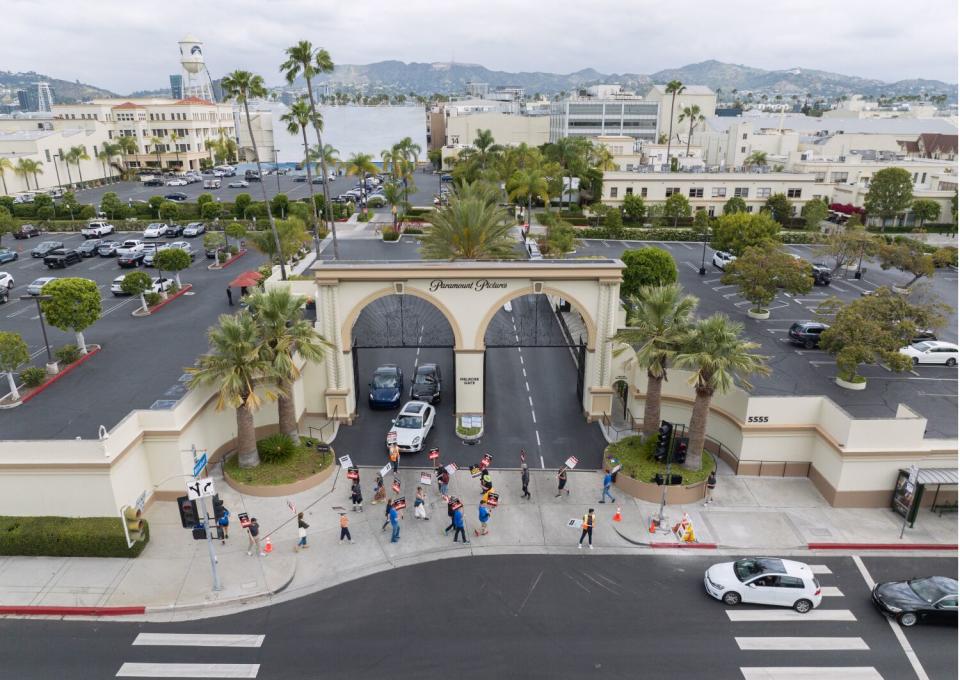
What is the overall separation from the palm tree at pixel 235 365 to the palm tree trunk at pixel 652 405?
47.0 ft

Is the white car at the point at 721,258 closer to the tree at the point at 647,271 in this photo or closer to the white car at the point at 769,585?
the tree at the point at 647,271

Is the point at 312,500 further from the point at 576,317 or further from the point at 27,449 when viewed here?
the point at 576,317

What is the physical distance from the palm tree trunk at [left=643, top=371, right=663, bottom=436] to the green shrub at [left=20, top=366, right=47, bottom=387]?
27.1 m

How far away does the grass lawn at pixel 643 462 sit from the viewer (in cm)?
2347

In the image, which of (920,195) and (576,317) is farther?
(920,195)

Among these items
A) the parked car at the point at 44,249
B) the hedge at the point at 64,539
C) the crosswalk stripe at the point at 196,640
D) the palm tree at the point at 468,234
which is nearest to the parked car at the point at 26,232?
the parked car at the point at 44,249

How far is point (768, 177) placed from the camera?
73.4 metres

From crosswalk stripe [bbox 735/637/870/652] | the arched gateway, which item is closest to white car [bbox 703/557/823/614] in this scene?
crosswalk stripe [bbox 735/637/870/652]

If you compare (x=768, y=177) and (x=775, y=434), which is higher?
(x=768, y=177)

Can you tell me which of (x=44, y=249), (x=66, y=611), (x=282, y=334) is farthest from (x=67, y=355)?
(x=44, y=249)

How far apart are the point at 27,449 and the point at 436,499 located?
1323 cm

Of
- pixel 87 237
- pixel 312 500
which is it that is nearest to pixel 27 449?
pixel 312 500

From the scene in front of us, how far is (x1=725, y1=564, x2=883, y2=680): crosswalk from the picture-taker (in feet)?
52.1

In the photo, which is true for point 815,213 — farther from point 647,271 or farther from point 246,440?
point 246,440
